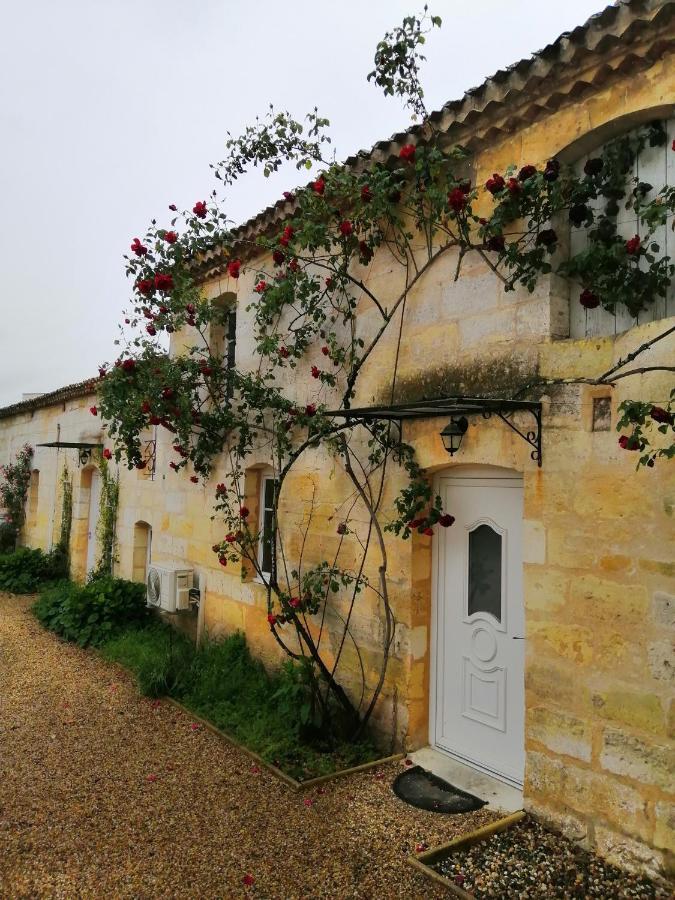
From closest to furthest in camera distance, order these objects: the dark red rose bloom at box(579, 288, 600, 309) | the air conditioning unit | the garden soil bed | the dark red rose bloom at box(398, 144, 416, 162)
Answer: the garden soil bed
the dark red rose bloom at box(579, 288, 600, 309)
the dark red rose bloom at box(398, 144, 416, 162)
the air conditioning unit

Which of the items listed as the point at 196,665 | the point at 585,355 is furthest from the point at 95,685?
the point at 585,355

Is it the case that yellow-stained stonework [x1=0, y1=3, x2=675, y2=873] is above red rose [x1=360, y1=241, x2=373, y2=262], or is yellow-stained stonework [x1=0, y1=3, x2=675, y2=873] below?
below

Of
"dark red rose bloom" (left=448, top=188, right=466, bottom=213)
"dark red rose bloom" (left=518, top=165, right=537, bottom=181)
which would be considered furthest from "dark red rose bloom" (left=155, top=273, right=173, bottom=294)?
"dark red rose bloom" (left=518, top=165, right=537, bottom=181)

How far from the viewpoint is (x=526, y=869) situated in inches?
130

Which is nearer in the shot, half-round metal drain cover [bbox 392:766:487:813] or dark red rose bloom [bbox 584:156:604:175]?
dark red rose bloom [bbox 584:156:604:175]

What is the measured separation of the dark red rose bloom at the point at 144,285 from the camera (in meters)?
6.38

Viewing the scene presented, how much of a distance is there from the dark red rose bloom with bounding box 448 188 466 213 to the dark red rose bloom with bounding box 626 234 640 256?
42.7 inches

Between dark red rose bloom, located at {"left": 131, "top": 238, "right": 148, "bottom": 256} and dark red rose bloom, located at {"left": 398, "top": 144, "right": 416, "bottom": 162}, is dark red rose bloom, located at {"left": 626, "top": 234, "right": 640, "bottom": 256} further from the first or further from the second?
dark red rose bloom, located at {"left": 131, "top": 238, "right": 148, "bottom": 256}

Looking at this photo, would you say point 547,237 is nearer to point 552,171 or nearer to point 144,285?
point 552,171

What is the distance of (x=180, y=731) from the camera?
17.6 ft

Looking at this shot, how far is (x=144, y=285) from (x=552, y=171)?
4169 millimetres

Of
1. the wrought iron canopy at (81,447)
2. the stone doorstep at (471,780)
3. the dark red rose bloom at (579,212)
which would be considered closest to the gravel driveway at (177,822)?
the stone doorstep at (471,780)

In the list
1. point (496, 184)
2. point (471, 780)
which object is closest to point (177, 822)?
point (471, 780)

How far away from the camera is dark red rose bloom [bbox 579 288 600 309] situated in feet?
12.2
